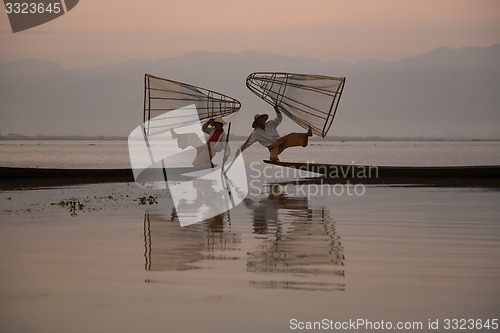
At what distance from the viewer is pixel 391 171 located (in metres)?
17.9

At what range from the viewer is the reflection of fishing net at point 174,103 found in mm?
16641

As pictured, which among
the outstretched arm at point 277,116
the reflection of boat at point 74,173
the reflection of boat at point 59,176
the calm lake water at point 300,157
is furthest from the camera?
the calm lake water at point 300,157

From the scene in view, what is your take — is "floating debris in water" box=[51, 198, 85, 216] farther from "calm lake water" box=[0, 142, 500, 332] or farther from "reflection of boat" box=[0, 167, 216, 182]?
"reflection of boat" box=[0, 167, 216, 182]

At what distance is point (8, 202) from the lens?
49.8ft

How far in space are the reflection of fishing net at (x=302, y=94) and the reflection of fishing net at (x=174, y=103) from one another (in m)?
0.86

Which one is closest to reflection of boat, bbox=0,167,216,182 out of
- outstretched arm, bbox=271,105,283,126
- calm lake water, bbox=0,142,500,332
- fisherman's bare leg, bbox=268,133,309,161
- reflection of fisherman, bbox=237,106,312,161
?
reflection of fisherman, bbox=237,106,312,161

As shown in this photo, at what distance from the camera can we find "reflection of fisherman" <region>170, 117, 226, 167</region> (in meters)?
17.2

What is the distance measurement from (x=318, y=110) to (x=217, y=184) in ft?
12.0

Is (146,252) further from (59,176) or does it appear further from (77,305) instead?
(59,176)

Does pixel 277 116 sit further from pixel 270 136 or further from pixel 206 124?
pixel 206 124
